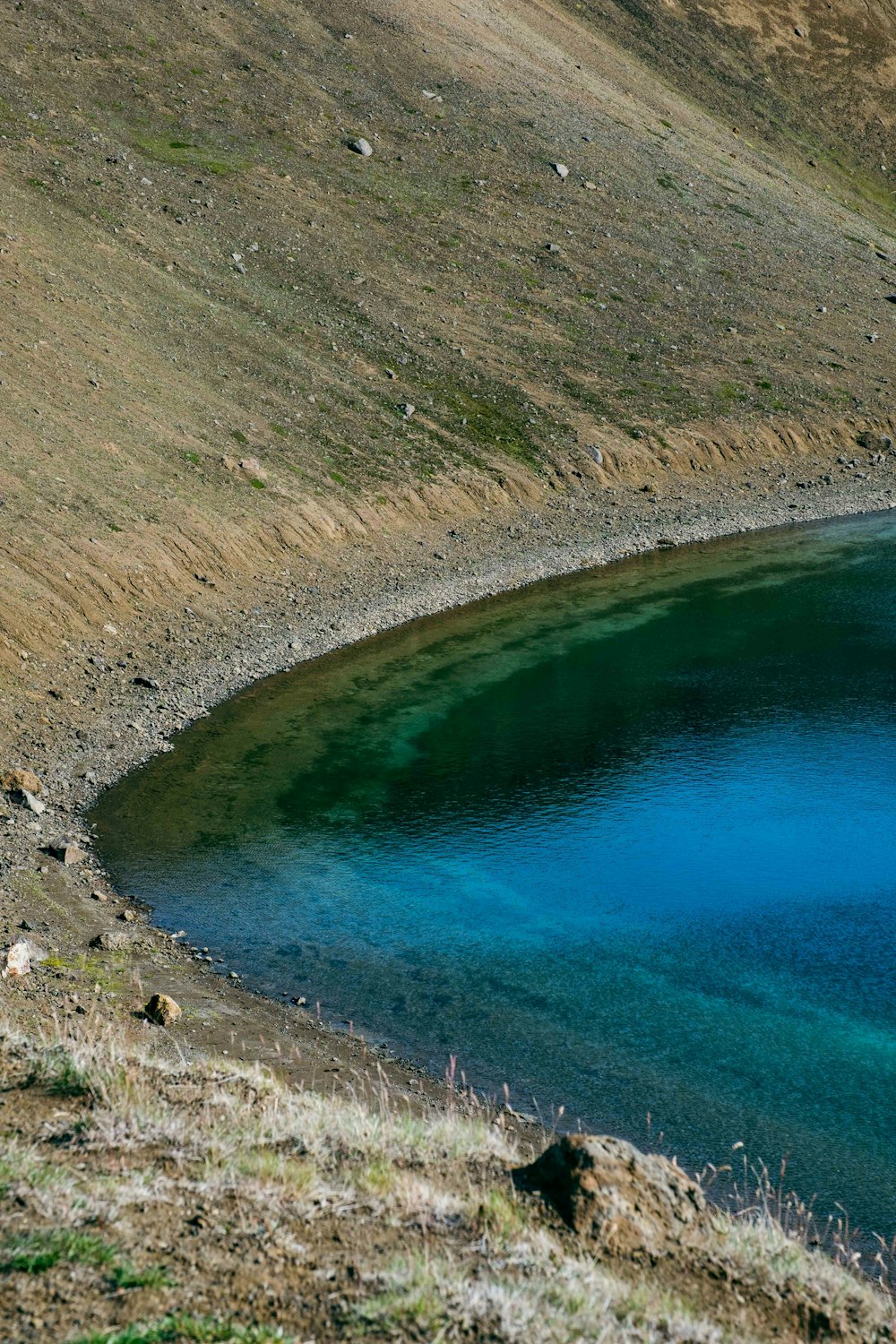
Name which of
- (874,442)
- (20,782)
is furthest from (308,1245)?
(874,442)

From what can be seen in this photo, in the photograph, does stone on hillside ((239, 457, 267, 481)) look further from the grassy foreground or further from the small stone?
the grassy foreground

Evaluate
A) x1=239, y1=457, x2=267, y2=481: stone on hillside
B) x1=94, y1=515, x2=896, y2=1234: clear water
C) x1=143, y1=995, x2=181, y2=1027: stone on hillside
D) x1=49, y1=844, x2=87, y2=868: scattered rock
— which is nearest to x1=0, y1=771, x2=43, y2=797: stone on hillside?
x1=94, y1=515, x2=896, y2=1234: clear water

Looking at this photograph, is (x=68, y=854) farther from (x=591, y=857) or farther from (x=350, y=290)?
(x=350, y=290)

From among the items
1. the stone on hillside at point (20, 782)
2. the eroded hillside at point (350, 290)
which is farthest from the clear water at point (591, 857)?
the eroded hillside at point (350, 290)

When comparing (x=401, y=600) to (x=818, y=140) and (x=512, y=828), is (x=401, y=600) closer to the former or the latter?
(x=512, y=828)

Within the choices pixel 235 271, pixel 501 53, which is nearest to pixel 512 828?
pixel 235 271

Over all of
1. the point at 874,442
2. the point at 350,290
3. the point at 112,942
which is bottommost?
the point at 112,942
